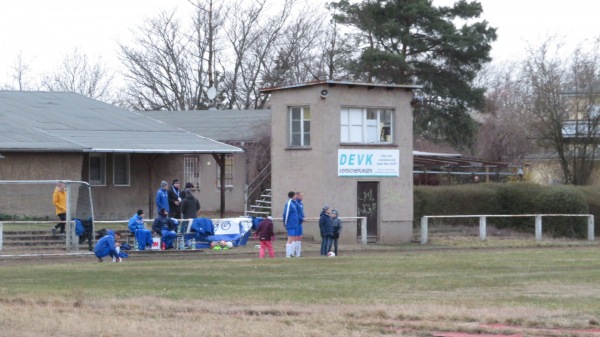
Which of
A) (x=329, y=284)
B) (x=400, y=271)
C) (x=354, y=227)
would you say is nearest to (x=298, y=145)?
(x=354, y=227)

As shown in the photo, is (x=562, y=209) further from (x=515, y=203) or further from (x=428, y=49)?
(x=428, y=49)

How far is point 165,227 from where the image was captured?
3117 centimetres

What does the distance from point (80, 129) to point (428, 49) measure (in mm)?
24858

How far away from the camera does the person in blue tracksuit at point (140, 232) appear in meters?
30.0

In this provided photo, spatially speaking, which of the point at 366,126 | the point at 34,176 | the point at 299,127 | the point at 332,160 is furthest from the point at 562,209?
the point at 34,176

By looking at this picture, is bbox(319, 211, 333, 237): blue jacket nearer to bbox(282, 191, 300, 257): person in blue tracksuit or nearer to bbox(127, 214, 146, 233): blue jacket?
bbox(282, 191, 300, 257): person in blue tracksuit

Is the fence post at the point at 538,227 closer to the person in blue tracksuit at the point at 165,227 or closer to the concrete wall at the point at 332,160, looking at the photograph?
the concrete wall at the point at 332,160

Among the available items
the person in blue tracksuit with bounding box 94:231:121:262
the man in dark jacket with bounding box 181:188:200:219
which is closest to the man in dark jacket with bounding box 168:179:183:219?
the man in dark jacket with bounding box 181:188:200:219

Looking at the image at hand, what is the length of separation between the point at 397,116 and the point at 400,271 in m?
15.1

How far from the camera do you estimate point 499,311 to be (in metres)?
14.9

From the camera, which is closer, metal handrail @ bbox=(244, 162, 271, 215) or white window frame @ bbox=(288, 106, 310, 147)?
white window frame @ bbox=(288, 106, 310, 147)

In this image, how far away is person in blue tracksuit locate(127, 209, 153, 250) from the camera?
3003 centimetres

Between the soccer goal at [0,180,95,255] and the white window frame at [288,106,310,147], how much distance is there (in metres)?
7.52

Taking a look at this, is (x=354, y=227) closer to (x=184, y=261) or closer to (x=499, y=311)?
(x=184, y=261)
